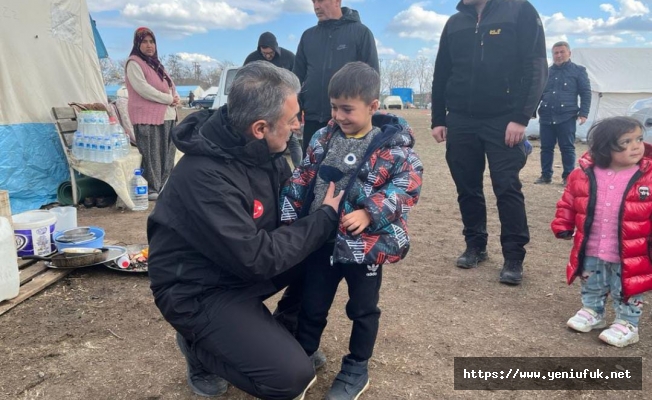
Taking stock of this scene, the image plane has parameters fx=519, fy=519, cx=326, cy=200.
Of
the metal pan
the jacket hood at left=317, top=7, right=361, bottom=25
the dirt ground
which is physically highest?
the jacket hood at left=317, top=7, right=361, bottom=25

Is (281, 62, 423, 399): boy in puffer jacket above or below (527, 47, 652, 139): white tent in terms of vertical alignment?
below

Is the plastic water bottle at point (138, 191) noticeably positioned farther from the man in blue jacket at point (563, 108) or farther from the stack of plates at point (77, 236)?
the man in blue jacket at point (563, 108)

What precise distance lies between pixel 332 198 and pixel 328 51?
91.8 inches

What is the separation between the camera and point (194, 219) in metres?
1.84

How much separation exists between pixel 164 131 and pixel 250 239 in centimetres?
431

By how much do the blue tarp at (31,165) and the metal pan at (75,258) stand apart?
189 centimetres

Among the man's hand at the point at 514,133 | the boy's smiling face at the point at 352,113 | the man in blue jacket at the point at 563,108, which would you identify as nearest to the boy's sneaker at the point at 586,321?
the man's hand at the point at 514,133

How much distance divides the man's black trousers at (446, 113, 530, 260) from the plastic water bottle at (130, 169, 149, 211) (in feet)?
10.7

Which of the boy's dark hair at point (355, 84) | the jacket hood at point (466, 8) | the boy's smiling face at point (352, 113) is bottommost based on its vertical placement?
the boy's smiling face at point (352, 113)

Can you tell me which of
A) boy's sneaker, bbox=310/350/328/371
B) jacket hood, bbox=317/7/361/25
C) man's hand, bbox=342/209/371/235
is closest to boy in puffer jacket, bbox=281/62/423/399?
man's hand, bbox=342/209/371/235

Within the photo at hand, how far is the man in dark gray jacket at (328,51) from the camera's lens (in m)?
4.01

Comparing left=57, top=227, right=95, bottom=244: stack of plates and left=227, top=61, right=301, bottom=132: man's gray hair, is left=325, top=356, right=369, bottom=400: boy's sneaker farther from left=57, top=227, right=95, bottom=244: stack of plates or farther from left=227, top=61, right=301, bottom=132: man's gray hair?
left=57, top=227, right=95, bottom=244: stack of plates

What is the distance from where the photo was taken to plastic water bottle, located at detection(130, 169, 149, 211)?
17.4 feet

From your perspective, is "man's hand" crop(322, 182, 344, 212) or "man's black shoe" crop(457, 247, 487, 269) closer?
"man's hand" crop(322, 182, 344, 212)
